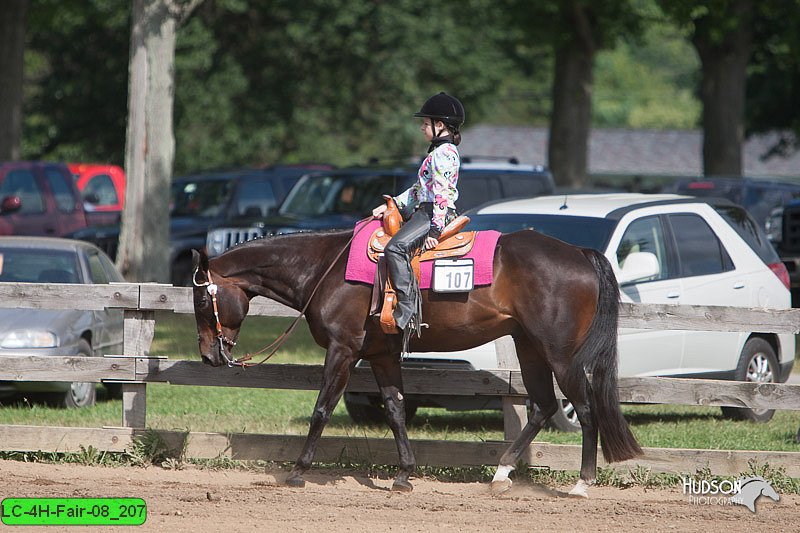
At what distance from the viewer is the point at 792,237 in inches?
671

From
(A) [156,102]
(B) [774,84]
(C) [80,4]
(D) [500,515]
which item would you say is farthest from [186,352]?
(B) [774,84]

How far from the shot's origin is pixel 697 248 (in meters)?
10.8

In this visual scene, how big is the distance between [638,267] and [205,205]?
1304 centimetres

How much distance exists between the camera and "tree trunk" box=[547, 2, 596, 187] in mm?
29362

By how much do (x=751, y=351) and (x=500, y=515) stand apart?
4.62 metres

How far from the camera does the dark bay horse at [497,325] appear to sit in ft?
25.6

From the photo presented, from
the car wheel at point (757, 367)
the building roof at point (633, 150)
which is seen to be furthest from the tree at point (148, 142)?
the building roof at point (633, 150)

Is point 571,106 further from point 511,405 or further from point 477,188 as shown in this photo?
point 511,405

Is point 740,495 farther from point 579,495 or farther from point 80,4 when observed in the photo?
point 80,4

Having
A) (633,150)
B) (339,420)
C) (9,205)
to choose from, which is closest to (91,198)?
(9,205)

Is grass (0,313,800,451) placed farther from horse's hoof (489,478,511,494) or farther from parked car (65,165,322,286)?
parked car (65,165,322,286)

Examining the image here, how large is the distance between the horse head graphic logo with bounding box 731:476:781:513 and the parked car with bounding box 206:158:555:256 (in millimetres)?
9693

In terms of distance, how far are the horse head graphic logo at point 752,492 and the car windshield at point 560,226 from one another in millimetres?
2749

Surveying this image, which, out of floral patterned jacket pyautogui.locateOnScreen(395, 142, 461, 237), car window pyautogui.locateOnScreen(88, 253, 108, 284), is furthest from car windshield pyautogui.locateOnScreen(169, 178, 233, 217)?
floral patterned jacket pyautogui.locateOnScreen(395, 142, 461, 237)
